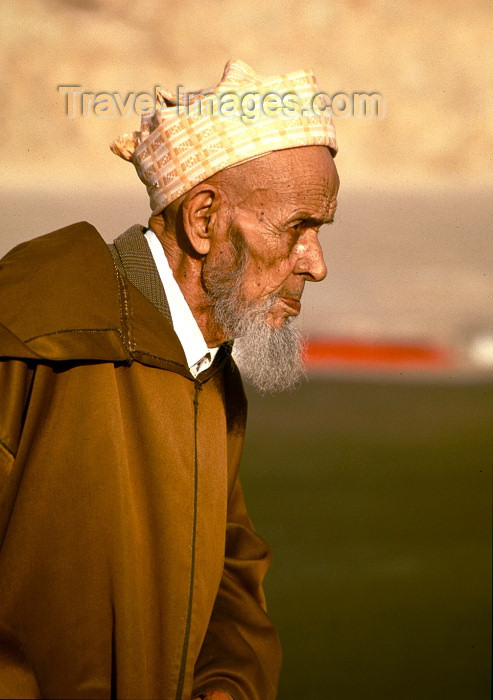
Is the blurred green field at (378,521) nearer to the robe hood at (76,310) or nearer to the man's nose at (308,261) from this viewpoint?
the man's nose at (308,261)

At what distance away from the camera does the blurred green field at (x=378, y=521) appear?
3.29 metres

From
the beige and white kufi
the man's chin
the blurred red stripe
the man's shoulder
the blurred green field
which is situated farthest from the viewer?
the blurred red stripe

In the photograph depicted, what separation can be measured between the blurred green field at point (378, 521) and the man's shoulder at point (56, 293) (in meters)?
1.78

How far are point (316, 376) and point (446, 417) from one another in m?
0.52

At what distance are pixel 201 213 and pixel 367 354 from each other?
5.88 ft

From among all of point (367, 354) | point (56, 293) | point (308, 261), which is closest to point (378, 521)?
point (367, 354)

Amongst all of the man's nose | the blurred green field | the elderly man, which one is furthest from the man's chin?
the blurred green field

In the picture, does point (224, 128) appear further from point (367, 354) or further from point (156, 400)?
point (367, 354)

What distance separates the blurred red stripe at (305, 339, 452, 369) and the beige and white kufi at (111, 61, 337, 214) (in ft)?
5.38

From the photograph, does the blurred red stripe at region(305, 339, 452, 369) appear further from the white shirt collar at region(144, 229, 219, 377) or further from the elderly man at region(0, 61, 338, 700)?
the white shirt collar at region(144, 229, 219, 377)

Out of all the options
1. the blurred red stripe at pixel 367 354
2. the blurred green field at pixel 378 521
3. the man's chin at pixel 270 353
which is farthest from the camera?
the blurred red stripe at pixel 367 354

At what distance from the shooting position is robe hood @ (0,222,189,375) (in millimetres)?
1726

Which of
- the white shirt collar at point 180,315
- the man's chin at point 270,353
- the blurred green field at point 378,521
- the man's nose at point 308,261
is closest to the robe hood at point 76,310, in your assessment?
the white shirt collar at point 180,315

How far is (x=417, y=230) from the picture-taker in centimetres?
364
